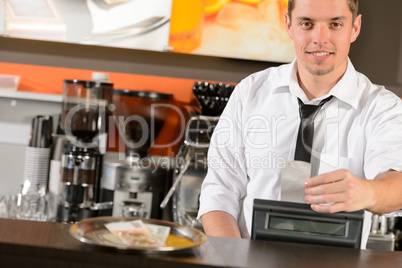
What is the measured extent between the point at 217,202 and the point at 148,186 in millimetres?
1229

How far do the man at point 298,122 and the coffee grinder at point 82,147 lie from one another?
1.17 meters

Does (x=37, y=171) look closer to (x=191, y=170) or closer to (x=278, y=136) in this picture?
(x=191, y=170)

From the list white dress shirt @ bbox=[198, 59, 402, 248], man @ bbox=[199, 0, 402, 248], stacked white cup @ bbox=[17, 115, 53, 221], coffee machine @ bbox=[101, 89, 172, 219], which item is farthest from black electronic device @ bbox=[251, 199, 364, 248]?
stacked white cup @ bbox=[17, 115, 53, 221]

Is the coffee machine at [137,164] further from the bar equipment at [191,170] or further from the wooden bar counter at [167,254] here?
the wooden bar counter at [167,254]

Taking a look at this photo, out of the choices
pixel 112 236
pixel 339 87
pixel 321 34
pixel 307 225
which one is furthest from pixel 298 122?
pixel 112 236

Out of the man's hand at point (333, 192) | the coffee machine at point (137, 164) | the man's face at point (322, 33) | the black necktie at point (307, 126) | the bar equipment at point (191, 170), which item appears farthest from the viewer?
the coffee machine at point (137, 164)

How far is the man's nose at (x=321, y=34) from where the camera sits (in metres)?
1.87

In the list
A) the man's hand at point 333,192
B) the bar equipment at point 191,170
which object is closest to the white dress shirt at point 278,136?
the man's hand at point 333,192

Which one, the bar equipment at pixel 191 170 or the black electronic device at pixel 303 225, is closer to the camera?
the black electronic device at pixel 303 225

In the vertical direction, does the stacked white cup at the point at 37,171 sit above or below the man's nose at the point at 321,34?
below

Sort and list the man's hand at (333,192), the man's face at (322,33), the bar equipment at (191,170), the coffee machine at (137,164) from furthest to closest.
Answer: the coffee machine at (137,164) < the bar equipment at (191,170) < the man's face at (322,33) < the man's hand at (333,192)

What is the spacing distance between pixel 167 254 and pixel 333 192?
0.43 meters

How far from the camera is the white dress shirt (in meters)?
1.95

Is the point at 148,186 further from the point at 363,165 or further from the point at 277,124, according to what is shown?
the point at 363,165
